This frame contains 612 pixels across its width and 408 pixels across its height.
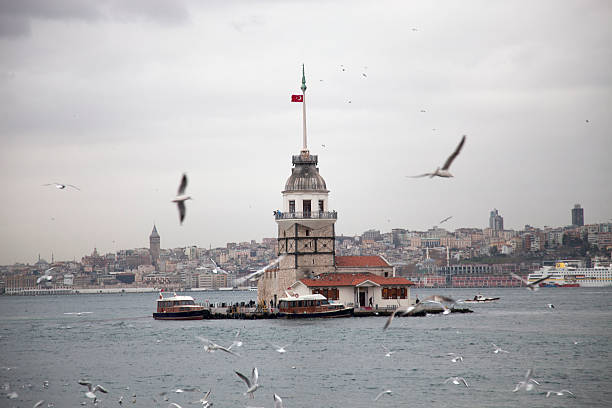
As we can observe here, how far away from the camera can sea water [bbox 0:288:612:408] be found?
30.7m

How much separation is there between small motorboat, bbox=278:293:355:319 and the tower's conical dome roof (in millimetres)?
7278

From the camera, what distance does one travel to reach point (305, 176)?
62.6m

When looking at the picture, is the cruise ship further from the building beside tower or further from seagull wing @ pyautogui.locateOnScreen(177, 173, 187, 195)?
seagull wing @ pyautogui.locateOnScreen(177, 173, 187, 195)

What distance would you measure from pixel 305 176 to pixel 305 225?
10.4ft

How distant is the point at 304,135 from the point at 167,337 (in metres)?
18.2

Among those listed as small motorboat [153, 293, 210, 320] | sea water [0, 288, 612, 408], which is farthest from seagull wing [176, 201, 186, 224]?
small motorboat [153, 293, 210, 320]

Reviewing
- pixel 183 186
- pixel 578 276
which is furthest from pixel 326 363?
pixel 578 276

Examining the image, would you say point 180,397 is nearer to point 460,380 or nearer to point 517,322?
point 460,380

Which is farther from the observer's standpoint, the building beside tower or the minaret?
the minaret

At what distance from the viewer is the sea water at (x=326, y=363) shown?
30672mm

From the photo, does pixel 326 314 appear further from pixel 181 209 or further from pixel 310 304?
pixel 181 209

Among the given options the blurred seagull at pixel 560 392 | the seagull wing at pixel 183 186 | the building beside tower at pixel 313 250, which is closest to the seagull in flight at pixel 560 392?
the blurred seagull at pixel 560 392

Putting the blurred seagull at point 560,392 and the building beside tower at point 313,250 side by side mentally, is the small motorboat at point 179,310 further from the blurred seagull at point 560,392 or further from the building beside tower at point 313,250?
the blurred seagull at point 560,392

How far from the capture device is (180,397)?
102 feet
